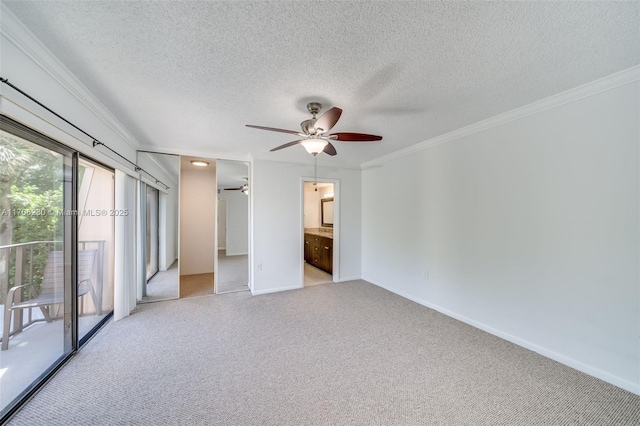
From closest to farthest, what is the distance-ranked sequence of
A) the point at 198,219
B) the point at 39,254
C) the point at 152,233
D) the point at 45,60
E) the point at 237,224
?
the point at 45,60, the point at 39,254, the point at 237,224, the point at 152,233, the point at 198,219

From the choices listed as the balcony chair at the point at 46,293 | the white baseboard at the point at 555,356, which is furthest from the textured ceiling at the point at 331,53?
the white baseboard at the point at 555,356

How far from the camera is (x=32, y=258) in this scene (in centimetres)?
184

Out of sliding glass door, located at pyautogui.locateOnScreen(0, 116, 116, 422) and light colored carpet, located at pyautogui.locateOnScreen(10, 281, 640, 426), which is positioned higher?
sliding glass door, located at pyautogui.locateOnScreen(0, 116, 116, 422)

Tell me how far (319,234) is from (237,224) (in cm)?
→ 204

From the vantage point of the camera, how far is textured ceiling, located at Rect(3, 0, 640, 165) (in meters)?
1.32

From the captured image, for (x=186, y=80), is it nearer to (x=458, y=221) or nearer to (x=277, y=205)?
(x=277, y=205)

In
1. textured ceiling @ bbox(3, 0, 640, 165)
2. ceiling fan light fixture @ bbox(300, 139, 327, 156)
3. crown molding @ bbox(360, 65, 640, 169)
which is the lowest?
ceiling fan light fixture @ bbox(300, 139, 327, 156)

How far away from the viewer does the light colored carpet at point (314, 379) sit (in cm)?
164

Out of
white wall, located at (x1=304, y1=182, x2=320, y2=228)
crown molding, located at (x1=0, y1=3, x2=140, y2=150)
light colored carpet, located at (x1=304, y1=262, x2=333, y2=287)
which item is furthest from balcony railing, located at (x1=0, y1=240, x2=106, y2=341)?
white wall, located at (x1=304, y1=182, x2=320, y2=228)

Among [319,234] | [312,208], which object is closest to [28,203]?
[319,234]

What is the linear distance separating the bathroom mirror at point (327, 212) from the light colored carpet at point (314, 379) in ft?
12.5

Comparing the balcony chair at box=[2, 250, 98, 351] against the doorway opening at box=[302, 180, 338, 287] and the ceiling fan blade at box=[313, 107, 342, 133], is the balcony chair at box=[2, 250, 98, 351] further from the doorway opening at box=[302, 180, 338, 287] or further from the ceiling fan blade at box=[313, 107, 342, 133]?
the doorway opening at box=[302, 180, 338, 287]

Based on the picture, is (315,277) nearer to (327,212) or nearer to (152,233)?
(327,212)

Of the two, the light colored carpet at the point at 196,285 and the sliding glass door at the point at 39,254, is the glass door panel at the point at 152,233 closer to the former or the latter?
the light colored carpet at the point at 196,285
